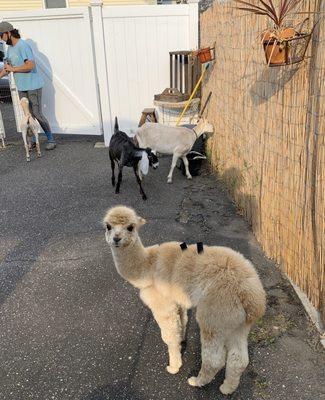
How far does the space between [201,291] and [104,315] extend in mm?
1520

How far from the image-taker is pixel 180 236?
498 cm

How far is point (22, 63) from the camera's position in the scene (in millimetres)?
8234

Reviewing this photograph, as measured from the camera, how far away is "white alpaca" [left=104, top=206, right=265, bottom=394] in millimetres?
2363

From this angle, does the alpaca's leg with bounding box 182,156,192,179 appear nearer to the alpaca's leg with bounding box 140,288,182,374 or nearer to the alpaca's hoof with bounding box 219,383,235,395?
the alpaca's leg with bounding box 140,288,182,374

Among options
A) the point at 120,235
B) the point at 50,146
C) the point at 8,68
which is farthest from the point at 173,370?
the point at 8,68

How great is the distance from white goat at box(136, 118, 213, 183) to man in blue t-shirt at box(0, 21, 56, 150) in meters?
3.07

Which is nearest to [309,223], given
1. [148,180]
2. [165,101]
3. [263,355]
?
[263,355]

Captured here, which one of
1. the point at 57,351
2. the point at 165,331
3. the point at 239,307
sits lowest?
the point at 57,351

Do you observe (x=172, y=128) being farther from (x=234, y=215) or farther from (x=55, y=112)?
(x=55, y=112)

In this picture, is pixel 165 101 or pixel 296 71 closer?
pixel 296 71

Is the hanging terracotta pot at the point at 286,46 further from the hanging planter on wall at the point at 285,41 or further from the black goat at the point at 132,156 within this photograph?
the black goat at the point at 132,156

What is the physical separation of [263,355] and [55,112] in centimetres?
826

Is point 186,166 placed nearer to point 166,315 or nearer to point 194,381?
point 166,315

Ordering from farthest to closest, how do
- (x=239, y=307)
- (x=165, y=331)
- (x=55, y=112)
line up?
(x=55, y=112)
(x=165, y=331)
(x=239, y=307)
